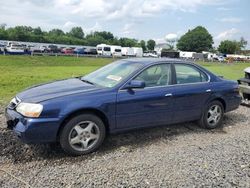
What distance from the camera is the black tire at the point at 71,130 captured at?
454 cm

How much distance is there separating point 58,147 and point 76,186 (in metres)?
1.41

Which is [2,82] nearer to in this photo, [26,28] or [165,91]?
[165,91]

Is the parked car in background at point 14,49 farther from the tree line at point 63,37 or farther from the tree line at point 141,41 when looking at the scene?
the tree line at point 141,41

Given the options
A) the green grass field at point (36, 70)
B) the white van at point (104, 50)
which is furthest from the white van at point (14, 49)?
the white van at point (104, 50)

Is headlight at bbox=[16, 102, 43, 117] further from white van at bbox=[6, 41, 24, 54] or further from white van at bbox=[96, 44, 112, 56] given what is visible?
white van at bbox=[96, 44, 112, 56]

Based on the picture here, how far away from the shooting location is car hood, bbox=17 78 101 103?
464 cm

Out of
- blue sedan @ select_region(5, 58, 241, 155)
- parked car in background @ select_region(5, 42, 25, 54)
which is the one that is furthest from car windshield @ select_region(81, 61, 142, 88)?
parked car in background @ select_region(5, 42, 25, 54)

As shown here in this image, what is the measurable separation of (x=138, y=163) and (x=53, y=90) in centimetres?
184

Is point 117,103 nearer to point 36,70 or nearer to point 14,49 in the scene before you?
point 36,70

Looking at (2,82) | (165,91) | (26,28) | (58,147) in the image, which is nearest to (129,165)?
(58,147)

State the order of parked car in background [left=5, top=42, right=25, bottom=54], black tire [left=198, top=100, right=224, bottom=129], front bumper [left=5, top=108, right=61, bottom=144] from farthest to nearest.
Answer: parked car in background [left=5, top=42, right=25, bottom=54]
black tire [left=198, top=100, right=224, bottom=129]
front bumper [left=5, top=108, right=61, bottom=144]

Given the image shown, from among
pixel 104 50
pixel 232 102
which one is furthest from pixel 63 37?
pixel 232 102

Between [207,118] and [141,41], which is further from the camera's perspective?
[141,41]

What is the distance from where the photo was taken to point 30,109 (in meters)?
4.40
